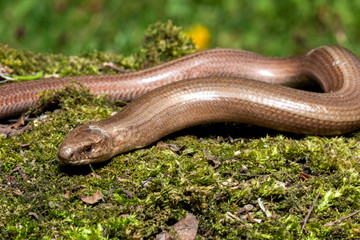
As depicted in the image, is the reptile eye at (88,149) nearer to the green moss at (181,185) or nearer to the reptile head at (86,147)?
the reptile head at (86,147)

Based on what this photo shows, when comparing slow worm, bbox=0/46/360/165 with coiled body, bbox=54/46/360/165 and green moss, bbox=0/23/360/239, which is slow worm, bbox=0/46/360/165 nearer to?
coiled body, bbox=54/46/360/165

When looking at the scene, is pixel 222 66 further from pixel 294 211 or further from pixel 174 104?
pixel 294 211

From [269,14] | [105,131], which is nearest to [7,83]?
[105,131]

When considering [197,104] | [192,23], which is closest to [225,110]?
[197,104]

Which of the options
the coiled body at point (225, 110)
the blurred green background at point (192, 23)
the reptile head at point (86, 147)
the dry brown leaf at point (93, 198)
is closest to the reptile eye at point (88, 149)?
the reptile head at point (86, 147)

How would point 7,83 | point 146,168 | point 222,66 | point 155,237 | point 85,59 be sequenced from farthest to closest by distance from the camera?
1. point 85,59
2. point 222,66
3. point 7,83
4. point 146,168
5. point 155,237

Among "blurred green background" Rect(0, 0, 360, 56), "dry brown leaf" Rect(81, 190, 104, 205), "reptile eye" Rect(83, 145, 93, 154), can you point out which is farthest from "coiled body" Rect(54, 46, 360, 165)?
"blurred green background" Rect(0, 0, 360, 56)
